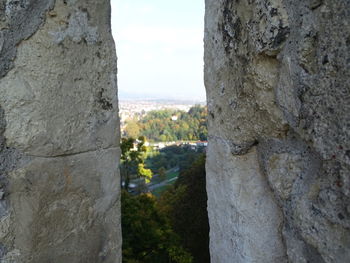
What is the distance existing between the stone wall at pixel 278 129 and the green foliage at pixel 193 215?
27.2 feet

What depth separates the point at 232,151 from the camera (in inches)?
58.2

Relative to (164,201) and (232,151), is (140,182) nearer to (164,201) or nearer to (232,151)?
(164,201)

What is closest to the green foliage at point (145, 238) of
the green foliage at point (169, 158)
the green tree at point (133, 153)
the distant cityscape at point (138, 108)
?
the green tree at point (133, 153)

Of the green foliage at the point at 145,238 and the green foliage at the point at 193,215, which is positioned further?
the green foliage at the point at 193,215

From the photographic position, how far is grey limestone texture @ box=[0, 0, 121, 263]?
127 cm

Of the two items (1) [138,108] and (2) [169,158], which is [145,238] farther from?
(1) [138,108]

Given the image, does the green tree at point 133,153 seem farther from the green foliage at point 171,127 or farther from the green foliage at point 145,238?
the green foliage at point 171,127

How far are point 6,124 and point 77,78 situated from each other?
0.31 meters

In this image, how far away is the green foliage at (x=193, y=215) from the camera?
9742mm

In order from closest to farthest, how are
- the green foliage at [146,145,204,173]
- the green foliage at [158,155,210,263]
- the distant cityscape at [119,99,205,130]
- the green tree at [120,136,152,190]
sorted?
the green tree at [120,136,152,190]
the green foliage at [158,155,210,263]
the green foliage at [146,145,204,173]
the distant cityscape at [119,99,205,130]

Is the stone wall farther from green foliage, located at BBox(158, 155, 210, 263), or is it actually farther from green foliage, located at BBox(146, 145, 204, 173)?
green foliage, located at BBox(146, 145, 204, 173)

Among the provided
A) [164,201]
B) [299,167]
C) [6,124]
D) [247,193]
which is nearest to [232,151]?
[247,193]

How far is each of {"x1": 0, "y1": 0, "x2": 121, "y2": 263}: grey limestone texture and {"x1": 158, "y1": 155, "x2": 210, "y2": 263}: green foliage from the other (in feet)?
27.4

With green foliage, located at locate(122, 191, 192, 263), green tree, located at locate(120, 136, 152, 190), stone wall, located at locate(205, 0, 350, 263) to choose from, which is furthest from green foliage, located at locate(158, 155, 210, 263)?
stone wall, located at locate(205, 0, 350, 263)
